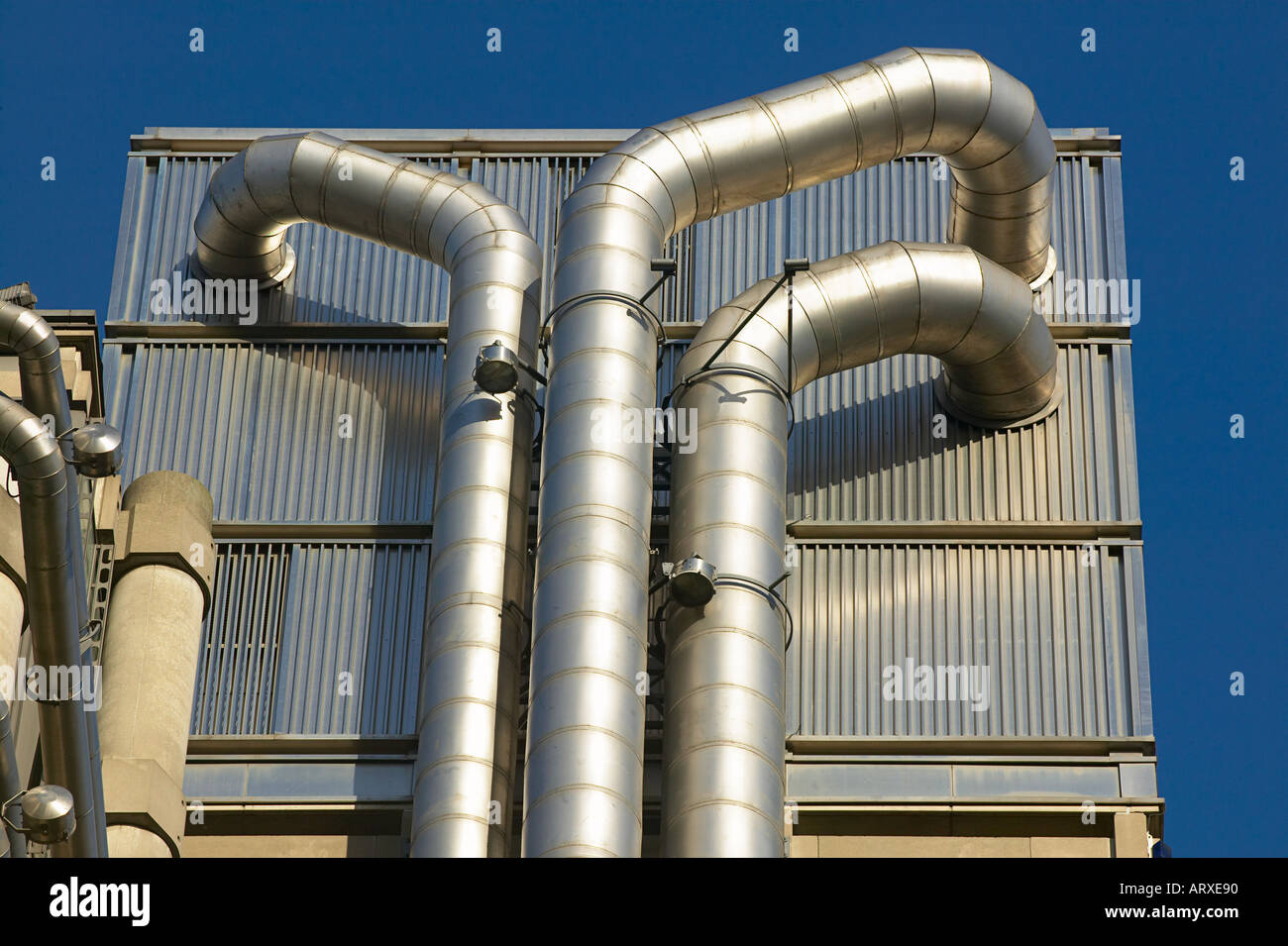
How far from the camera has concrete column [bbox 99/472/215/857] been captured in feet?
73.0

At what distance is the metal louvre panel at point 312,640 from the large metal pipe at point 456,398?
3.65 ft

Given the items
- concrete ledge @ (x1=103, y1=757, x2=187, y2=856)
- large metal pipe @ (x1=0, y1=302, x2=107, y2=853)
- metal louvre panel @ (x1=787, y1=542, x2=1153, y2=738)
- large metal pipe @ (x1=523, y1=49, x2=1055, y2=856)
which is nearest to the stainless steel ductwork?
large metal pipe @ (x1=523, y1=49, x2=1055, y2=856)

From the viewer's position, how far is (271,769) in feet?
82.5

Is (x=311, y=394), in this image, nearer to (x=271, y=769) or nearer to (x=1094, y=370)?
(x=271, y=769)

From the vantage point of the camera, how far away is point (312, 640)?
26109 millimetres

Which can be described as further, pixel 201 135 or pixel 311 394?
pixel 201 135

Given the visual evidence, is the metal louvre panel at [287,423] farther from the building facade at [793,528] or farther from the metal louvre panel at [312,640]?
the metal louvre panel at [312,640]

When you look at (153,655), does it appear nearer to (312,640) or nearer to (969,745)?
(312,640)

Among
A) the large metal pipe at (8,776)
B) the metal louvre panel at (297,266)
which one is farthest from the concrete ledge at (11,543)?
the metal louvre panel at (297,266)

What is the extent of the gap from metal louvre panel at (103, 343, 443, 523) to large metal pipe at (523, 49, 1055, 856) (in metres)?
3.35

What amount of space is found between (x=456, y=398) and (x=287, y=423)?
137 inches

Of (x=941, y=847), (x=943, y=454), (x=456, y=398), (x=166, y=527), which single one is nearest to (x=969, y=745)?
(x=941, y=847)
